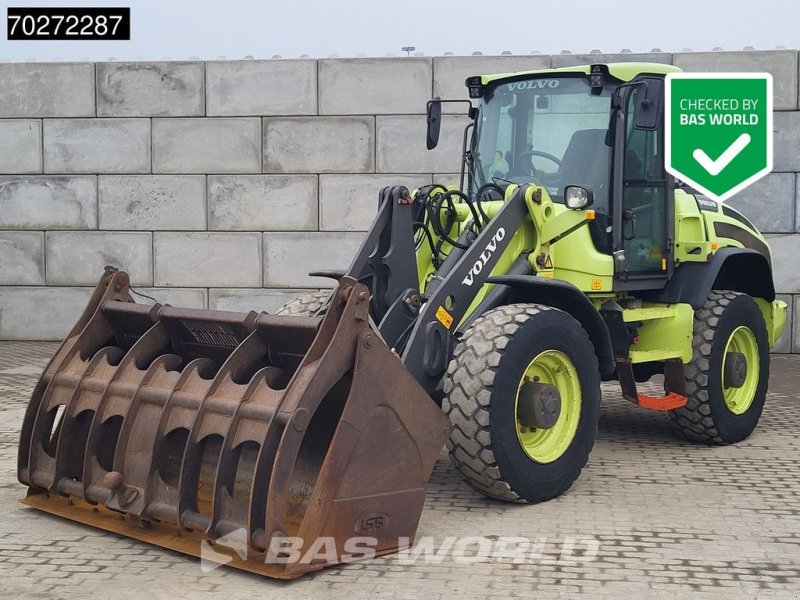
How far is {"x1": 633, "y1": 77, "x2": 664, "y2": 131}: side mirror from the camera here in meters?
6.94

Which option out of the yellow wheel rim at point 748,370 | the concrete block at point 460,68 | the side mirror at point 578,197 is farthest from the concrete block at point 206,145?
the side mirror at point 578,197

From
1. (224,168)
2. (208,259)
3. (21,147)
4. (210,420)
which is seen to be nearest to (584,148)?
(210,420)

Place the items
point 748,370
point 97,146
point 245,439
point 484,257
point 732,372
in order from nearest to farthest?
point 245,439 < point 484,257 < point 732,372 < point 748,370 < point 97,146

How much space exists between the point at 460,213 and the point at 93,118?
25.4 ft

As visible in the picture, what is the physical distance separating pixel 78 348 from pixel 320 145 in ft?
24.0

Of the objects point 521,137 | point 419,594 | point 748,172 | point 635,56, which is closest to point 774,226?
point 748,172

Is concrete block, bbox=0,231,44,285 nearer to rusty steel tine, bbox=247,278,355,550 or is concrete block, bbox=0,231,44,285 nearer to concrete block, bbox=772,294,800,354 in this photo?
concrete block, bbox=772,294,800,354

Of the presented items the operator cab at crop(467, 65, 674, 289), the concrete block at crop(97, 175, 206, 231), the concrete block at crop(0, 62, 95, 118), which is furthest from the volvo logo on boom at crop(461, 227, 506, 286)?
the concrete block at crop(0, 62, 95, 118)

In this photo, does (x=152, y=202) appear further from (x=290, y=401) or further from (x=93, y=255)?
(x=290, y=401)

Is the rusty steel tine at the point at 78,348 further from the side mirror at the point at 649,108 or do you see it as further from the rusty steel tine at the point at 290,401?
the side mirror at the point at 649,108

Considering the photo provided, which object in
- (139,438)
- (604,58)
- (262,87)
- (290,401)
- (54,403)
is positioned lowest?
(139,438)

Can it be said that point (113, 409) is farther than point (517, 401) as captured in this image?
No

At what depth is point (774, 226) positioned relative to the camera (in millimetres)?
13109

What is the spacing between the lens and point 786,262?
42.8ft
